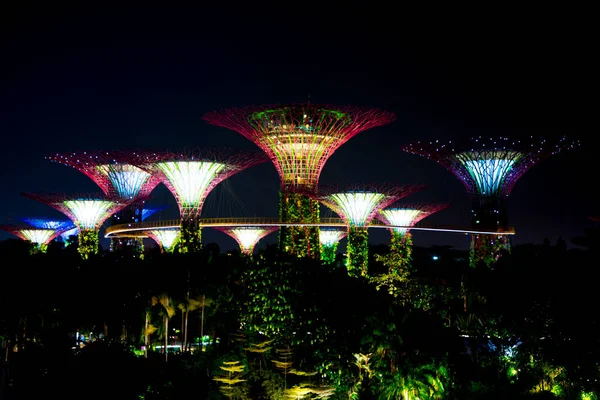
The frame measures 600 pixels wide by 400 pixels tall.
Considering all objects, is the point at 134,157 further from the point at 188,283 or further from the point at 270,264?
the point at 270,264

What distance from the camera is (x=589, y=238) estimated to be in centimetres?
2028

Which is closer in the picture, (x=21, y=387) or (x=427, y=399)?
(x=21, y=387)

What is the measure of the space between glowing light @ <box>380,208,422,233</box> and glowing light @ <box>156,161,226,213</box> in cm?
2015

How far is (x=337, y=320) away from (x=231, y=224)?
38842mm

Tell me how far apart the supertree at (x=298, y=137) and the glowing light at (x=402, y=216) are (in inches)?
601

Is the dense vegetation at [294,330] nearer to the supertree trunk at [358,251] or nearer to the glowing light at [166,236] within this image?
the supertree trunk at [358,251]

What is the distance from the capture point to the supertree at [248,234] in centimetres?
6675

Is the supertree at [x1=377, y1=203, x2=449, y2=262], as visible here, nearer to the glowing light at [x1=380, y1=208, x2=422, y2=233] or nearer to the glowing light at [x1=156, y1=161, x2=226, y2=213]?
the glowing light at [x1=380, y1=208, x2=422, y2=233]

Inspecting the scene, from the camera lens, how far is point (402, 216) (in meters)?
60.3

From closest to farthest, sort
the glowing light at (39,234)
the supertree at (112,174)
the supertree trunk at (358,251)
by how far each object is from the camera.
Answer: the supertree trunk at (358,251) < the supertree at (112,174) < the glowing light at (39,234)

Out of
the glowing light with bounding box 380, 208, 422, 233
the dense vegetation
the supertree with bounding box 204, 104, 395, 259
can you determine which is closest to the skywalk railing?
the glowing light with bounding box 380, 208, 422, 233

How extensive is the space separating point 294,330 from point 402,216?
3688cm

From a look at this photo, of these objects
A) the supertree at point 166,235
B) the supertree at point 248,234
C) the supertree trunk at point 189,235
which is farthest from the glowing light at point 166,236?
the supertree trunk at point 189,235

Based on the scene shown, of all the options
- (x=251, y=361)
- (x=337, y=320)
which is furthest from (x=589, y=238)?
(x=251, y=361)
